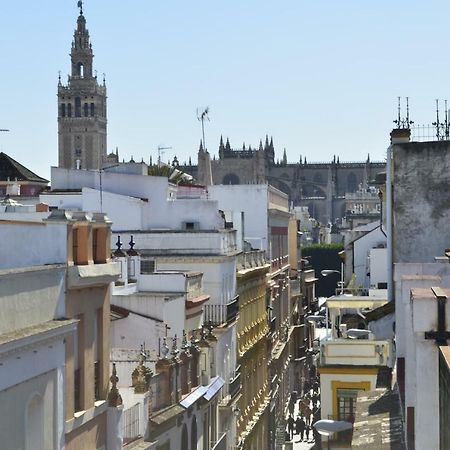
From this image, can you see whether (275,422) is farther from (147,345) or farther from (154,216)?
(147,345)

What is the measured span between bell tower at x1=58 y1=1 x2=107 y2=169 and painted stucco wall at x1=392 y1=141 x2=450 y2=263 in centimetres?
16163

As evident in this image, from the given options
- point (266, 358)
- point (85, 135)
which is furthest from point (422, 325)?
point (85, 135)

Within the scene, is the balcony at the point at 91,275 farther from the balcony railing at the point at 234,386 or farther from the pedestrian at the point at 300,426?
the pedestrian at the point at 300,426

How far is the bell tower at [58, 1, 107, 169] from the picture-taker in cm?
18975

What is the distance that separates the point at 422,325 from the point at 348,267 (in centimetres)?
5395

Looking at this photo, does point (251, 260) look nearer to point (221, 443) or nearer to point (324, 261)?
point (221, 443)

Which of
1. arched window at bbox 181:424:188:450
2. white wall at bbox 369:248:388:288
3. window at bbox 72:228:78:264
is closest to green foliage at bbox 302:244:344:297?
white wall at bbox 369:248:388:288

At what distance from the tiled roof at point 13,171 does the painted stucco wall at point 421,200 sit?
51.3 m

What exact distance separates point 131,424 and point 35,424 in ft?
20.0

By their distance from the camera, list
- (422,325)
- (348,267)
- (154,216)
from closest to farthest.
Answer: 1. (422,325)
2. (154,216)
3. (348,267)

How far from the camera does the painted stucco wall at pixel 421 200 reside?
28375mm

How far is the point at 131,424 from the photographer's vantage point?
22531 mm

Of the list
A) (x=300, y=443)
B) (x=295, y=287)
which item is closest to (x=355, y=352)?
(x=300, y=443)

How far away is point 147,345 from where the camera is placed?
28.7 metres
